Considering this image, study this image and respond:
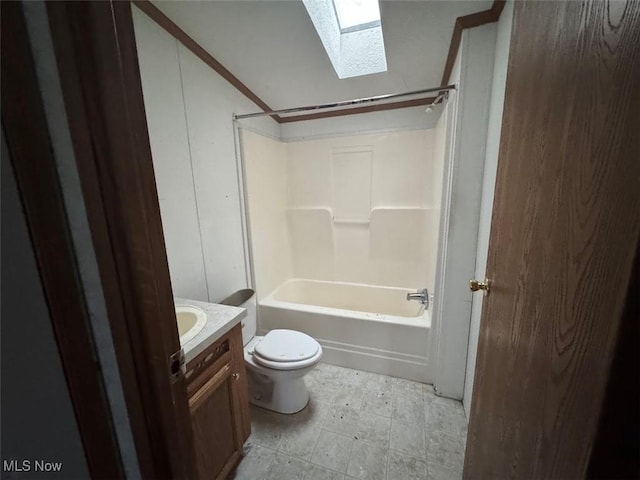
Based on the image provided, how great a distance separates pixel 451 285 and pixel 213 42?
6.67 feet

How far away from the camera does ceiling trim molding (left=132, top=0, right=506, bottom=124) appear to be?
3.90ft

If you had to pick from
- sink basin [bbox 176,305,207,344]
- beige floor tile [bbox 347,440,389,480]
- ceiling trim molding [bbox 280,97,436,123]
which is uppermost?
ceiling trim molding [bbox 280,97,436,123]

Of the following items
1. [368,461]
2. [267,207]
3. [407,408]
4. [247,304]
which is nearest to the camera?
[368,461]

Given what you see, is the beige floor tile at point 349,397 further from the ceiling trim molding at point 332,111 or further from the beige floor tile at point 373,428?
the ceiling trim molding at point 332,111

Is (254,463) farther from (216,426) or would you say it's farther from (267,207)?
(267,207)

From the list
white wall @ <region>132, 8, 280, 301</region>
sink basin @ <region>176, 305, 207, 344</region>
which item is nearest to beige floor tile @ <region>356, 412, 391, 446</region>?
sink basin @ <region>176, 305, 207, 344</region>

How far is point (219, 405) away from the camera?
1138mm

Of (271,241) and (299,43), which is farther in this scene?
(271,241)

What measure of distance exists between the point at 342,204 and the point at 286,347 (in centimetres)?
154

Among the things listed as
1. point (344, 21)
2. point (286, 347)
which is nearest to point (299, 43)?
point (344, 21)

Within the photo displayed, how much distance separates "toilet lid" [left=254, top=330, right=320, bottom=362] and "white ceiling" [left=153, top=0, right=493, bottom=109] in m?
1.81

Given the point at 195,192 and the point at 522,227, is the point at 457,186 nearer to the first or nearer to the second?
the point at 522,227

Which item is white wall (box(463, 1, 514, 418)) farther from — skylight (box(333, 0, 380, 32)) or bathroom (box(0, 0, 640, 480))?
skylight (box(333, 0, 380, 32))

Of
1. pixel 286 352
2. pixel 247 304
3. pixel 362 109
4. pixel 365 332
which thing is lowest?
pixel 365 332
